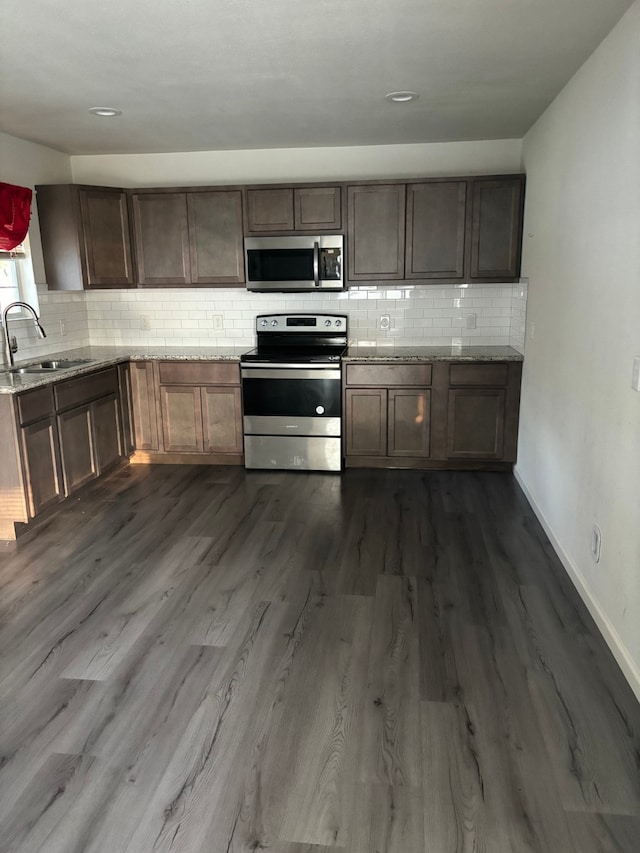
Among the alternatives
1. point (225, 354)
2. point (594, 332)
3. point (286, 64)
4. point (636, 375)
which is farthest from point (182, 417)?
point (636, 375)

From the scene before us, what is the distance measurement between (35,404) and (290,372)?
1.76 meters

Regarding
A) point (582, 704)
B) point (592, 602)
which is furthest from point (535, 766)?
point (592, 602)

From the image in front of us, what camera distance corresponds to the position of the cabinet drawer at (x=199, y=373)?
476 cm

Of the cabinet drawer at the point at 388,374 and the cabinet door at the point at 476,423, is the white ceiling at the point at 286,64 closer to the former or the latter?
the cabinet drawer at the point at 388,374


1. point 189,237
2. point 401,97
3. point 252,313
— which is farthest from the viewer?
point 252,313

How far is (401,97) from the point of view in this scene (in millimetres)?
3479

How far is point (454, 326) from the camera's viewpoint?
5.00 meters

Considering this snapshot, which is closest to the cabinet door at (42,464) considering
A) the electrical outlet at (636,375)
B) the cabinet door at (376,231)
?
the cabinet door at (376,231)

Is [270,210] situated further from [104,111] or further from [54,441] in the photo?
[54,441]

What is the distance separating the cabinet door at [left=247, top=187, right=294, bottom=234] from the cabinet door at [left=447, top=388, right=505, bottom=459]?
178cm

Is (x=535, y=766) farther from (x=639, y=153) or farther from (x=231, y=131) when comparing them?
(x=231, y=131)

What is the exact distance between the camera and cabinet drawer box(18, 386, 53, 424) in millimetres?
3525

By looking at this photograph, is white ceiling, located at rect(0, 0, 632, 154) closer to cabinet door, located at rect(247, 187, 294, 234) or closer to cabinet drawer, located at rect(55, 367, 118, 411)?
cabinet door, located at rect(247, 187, 294, 234)

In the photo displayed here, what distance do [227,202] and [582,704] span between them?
4047 millimetres
